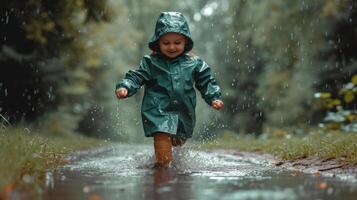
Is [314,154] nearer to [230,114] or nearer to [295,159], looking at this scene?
[295,159]

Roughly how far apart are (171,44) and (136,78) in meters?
0.58

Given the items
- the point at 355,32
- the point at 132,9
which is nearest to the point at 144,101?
the point at 355,32

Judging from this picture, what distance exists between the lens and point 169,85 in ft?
22.6

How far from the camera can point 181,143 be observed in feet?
23.6

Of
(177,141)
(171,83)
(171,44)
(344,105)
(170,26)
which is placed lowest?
(177,141)

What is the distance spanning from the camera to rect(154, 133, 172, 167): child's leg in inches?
256

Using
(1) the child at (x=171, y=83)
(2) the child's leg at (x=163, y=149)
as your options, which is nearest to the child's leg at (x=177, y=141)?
(1) the child at (x=171, y=83)

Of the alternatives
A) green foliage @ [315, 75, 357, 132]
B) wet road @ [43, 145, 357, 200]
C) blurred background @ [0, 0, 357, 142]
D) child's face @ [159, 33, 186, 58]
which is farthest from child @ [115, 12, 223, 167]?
green foliage @ [315, 75, 357, 132]

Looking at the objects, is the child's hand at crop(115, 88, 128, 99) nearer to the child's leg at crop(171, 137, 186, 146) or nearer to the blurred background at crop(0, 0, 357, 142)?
the child's leg at crop(171, 137, 186, 146)

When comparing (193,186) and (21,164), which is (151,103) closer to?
(21,164)

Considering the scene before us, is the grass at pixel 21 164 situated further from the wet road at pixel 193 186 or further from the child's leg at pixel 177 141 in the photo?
the child's leg at pixel 177 141

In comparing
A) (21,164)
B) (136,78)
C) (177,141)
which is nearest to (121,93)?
(136,78)

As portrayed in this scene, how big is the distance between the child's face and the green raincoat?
0.07 m

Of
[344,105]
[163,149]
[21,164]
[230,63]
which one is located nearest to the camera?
[21,164]
